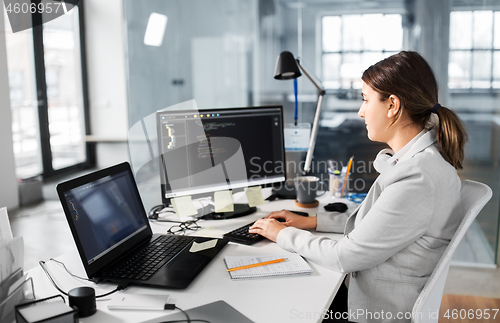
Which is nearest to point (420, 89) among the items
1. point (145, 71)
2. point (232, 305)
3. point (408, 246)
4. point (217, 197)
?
point (408, 246)

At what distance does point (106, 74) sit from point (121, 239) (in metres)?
5.19

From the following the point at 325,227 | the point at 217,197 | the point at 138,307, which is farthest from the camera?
the point at 217,197

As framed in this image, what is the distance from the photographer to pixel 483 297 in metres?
2.43

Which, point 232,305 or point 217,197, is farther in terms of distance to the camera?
point 217,197

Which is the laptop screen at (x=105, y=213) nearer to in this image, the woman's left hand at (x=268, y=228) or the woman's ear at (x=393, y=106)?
the woman's left hand at (x=268, y=228)

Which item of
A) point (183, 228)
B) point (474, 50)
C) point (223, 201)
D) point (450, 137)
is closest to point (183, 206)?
point (183, 228)

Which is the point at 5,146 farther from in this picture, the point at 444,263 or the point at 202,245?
the point at 444,263

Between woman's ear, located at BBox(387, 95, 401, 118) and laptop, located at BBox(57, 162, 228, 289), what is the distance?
64cm

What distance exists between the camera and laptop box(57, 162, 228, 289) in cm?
110

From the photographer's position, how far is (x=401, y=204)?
1.07 metres

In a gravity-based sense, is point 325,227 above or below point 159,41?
below

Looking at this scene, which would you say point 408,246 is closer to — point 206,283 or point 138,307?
point 206,283

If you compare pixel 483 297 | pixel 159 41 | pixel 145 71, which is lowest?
pixel 483 297

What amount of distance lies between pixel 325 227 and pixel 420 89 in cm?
59
